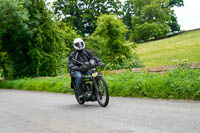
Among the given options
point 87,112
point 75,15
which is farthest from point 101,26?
point 75,15

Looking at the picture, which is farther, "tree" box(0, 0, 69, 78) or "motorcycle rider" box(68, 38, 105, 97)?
"tree" box(0, 0, 69, 78)

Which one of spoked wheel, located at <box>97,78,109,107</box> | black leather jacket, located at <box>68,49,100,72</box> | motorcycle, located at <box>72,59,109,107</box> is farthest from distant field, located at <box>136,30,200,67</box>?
spoked wheel, located at <box>97,78,109,107</box>

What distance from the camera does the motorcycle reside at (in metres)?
8.16

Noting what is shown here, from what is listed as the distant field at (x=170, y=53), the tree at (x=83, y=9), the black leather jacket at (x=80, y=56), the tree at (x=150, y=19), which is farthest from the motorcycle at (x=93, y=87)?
the tree at (x=150, y=19)

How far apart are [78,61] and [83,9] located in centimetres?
5050

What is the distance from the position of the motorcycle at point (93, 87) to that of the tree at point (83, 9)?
48.4m

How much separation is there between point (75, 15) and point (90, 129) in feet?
178

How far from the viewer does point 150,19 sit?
69125mm

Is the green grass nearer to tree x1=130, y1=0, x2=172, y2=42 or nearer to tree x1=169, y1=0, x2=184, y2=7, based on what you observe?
tree x1=130, y1=0, x2=172, y2=42

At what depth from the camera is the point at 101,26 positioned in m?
22.6

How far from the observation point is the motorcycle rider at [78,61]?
865 cm

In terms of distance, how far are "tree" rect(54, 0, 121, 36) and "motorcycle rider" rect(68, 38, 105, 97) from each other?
1890 inches

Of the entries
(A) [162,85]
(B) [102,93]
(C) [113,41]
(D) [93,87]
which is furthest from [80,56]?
(C) [113,41]

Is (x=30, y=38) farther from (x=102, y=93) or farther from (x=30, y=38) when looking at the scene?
(x=102, y=93)
